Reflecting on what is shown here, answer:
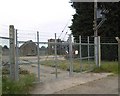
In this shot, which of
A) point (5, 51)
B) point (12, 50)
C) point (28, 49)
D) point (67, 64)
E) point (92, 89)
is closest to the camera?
Answer: point (5, 51)

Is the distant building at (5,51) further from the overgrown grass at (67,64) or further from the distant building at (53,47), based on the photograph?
the overgrown grass at (67,64)

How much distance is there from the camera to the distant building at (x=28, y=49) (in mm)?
13646

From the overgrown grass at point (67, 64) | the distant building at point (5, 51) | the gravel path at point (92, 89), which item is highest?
the distant building at point (5, 51)

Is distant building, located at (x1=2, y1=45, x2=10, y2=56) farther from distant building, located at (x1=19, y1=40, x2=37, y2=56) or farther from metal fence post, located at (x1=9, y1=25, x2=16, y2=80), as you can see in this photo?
distant building, located at (x1=19, y1=40, x2=37, y2=56)

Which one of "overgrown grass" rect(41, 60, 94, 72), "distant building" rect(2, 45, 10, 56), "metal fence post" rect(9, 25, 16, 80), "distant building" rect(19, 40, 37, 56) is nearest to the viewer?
"distant building" rect(2, 45, 10, 56)

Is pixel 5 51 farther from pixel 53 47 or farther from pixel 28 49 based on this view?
pixel 53 47

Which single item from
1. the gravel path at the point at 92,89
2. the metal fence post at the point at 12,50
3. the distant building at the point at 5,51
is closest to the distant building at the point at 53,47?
the gravel path at the point at 92,89

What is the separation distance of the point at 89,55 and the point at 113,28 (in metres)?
13.7

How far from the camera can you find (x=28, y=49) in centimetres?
1407

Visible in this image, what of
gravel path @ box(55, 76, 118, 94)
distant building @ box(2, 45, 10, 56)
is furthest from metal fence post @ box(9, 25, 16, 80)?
gravel path @ box(55, 76, 118, 94)

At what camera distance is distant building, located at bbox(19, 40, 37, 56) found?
13646 millimetres

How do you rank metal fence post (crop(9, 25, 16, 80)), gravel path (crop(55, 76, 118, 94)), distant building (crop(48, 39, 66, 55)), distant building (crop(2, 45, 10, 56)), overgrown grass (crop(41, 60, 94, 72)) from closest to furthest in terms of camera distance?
distant building (crop(2, 45, 10, 56)) → gravel path (crop(55, 76, 118, 94)) → metal fence post (crop(9, 25, 16, 80)) → distant building (crop(48, 39, 66, 55)) → overgrown grass (crop(41, 60, 94, 72))

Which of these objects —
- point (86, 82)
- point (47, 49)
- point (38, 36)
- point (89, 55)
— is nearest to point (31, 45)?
point (38, 36)

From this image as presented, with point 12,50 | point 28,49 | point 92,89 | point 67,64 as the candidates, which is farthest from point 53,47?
point 92,89
